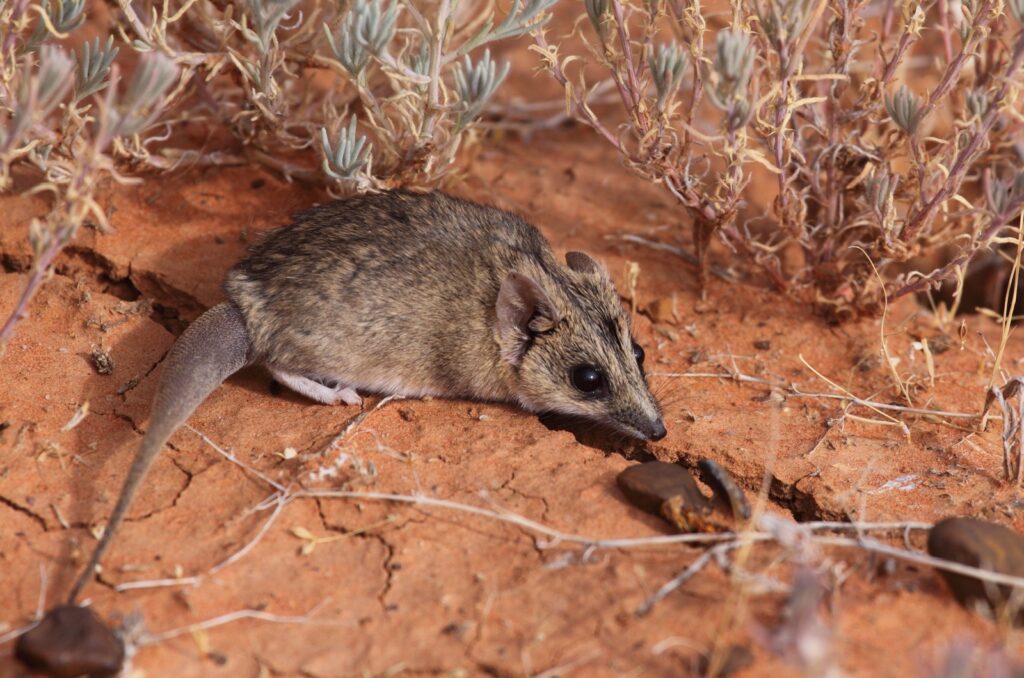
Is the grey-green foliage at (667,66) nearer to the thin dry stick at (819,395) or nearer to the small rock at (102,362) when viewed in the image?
the thin dry stick at (819,395)

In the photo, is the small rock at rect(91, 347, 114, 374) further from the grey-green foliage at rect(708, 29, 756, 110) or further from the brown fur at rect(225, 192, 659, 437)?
the grey-green foliage at rect(708, 29, 756, 110)

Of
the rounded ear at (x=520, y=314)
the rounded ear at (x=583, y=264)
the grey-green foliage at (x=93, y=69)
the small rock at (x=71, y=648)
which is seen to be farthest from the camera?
the rounded ear at (x=583, y=264)

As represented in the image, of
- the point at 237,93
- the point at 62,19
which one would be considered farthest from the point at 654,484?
the point at 237,93

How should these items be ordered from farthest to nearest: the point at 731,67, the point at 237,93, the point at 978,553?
the point at 237,93, the point at 731,67, the point at 978,553

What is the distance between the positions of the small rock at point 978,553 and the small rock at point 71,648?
2.93 m

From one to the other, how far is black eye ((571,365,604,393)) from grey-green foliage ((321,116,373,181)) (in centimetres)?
157

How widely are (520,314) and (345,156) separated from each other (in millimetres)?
1234

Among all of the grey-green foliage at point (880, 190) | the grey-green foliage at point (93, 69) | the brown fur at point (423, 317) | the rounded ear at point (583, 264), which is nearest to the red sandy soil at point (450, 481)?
the brown fur at point (423, 317)

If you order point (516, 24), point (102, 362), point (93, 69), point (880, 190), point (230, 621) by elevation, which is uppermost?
point (516, 24)

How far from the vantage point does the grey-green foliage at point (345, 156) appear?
16.0 feet

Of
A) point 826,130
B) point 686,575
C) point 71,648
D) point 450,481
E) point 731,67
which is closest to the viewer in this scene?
point 71,648

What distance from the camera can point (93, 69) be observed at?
180 inches

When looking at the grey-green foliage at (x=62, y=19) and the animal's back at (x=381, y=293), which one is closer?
the grey-green foliage at (x=62, y=19)

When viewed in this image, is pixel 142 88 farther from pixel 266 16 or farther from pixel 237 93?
pixel 237 93
